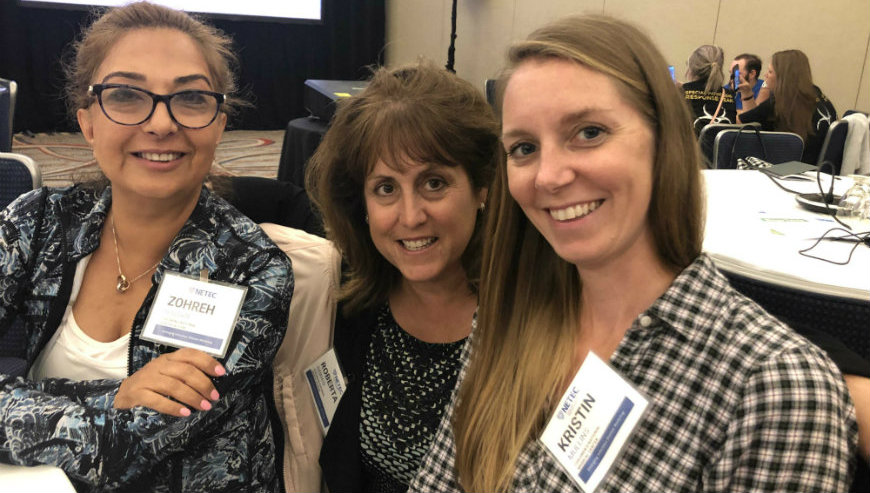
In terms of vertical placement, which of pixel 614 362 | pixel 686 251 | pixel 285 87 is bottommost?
pixel 285 87

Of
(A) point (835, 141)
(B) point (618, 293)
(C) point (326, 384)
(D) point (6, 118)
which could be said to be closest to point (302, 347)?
(C) point (326, 384)

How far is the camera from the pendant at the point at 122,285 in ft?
4.73

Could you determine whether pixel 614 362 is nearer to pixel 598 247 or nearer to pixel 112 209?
pixel 598 247

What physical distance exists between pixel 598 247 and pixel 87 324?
1106 mm

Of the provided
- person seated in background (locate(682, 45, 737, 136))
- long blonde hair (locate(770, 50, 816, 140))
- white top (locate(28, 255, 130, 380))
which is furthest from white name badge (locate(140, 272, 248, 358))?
person seated in background (locate(682, 45, 737, 136))

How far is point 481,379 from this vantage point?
1.14 m

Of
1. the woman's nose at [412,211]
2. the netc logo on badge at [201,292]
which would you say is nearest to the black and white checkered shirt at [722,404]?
the woman's nose at [412,211]

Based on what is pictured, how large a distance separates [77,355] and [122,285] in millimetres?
172

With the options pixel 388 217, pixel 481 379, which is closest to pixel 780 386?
pixel 481 379

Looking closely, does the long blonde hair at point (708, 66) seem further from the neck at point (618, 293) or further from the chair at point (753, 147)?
the neck at point (618, 293)

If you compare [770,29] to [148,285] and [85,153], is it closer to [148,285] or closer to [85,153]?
[148,285]

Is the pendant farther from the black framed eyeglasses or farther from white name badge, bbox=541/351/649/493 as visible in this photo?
white name badge, bbox=541/351/649/493

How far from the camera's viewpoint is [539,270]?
1.14 metres

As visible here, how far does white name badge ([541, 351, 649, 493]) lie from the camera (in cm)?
86
